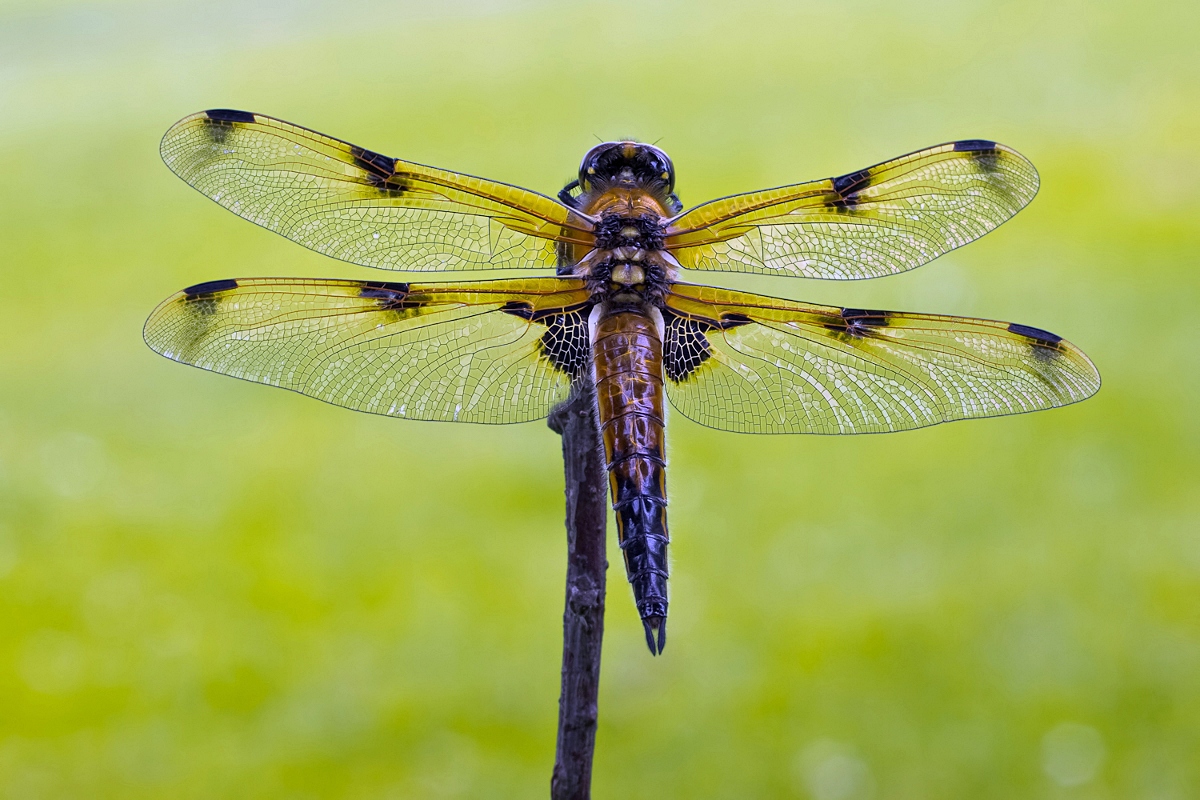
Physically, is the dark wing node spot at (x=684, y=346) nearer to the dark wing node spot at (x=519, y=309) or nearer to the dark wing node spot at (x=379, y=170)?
the dark wing node spot at (x=519, y=309)

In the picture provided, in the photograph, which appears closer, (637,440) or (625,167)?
(637,440)

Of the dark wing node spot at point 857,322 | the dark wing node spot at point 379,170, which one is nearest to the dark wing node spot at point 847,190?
the dark wing node spot at point 857,322

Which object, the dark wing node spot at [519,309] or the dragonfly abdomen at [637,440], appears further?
the dark wing node spot at [519,309]

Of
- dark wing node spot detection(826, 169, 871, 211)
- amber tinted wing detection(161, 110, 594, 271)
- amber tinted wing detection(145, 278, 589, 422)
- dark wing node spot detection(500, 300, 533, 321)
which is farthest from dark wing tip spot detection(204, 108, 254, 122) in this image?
dark wing node spot detection(826, 169, 871, 211)

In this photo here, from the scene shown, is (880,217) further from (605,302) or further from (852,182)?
(605,302)

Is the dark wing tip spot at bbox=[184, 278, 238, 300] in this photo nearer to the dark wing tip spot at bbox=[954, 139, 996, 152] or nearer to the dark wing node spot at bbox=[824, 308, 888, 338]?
the dark wing node spot at bbox=[824, 308, 888, 338]

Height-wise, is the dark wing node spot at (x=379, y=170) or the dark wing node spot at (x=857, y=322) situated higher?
the dark wing node spot at (x=379, y=170)

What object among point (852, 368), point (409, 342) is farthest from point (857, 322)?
point (409, 342)
